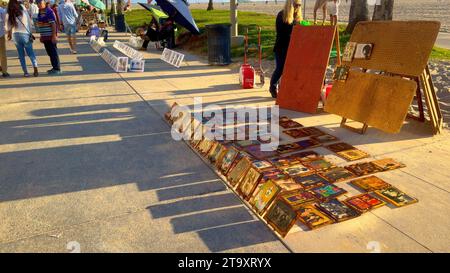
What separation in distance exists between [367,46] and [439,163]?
2122 millimetres

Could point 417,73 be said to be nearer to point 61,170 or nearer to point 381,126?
point 381,126

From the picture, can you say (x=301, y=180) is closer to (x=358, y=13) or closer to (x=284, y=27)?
(x=284, y=27)

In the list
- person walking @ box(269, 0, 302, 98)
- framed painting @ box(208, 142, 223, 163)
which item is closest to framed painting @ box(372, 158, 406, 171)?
framed painting @ box(208, 142, 223, 163)

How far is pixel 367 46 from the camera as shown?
18.0ft

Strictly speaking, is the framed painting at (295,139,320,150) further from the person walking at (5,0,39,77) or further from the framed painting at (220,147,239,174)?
the person walking at (5,0,39,77)

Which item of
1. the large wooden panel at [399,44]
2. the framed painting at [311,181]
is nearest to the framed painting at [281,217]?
the framed painting at [311,181]

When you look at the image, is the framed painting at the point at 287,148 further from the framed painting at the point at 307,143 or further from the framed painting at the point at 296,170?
the framed painting at the point at 296,170

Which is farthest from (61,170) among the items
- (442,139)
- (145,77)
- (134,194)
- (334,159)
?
(145,77)

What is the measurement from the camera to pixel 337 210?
11.0ft

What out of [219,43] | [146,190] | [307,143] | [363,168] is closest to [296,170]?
[363,168]

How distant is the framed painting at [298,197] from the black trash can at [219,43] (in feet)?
27.4

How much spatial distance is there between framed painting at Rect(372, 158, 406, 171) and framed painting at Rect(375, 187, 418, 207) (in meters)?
0.54

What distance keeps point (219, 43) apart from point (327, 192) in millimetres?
8500

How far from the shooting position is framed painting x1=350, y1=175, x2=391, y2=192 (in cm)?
376
